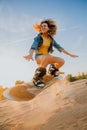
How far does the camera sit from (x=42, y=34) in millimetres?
6766

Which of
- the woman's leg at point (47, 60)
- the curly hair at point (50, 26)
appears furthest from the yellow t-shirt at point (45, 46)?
the curly hair at point (50, 26)

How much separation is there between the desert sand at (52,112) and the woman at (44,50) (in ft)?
4.30

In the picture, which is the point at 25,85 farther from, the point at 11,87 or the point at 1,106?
the point at 1,106

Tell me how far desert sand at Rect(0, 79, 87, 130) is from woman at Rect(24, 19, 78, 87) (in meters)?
1.31

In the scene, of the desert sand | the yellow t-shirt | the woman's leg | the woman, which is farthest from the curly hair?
the desert sand

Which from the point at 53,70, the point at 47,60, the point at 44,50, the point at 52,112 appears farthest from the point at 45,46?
the point at 52,112

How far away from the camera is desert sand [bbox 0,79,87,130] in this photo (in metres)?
3.47

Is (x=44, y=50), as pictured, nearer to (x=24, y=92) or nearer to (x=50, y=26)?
(x=50, y=26)

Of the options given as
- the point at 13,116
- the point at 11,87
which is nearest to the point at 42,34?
the point at 11,87

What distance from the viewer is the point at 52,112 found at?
3930 mm

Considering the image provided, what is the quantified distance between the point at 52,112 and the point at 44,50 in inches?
114

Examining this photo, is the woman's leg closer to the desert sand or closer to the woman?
the woman

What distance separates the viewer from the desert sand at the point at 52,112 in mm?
3469

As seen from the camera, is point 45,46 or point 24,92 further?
point 45,46
